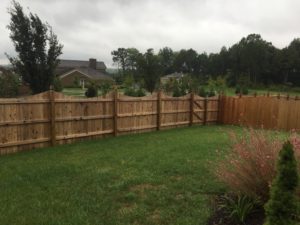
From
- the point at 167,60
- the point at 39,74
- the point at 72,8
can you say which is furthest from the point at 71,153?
the point at 167,60

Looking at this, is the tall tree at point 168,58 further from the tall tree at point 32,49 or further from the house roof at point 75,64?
the tall tree at point 32,49

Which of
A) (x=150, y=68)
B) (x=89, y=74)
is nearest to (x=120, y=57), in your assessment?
(x=89, y=74)

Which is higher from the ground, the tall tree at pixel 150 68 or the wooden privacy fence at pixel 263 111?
the tall tree at pixel 150 68

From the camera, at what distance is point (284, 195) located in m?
3.09

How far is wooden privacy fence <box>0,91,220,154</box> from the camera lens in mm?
7926

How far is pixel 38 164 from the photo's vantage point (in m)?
6.76

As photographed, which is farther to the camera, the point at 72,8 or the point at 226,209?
the point at 72,8

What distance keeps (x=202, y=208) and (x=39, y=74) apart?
9328mm

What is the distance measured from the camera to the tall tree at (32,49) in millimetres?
11680

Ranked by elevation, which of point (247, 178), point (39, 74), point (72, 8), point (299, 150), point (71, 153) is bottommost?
point (71, 153)

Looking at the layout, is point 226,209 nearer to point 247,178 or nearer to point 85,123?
point 247,178

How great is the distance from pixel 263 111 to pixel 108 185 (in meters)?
11.2

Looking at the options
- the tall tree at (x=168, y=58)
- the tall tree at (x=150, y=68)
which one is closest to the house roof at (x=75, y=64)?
the tall tree at (x=168, y=58)

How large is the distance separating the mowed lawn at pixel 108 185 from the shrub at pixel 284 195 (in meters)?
1.15
